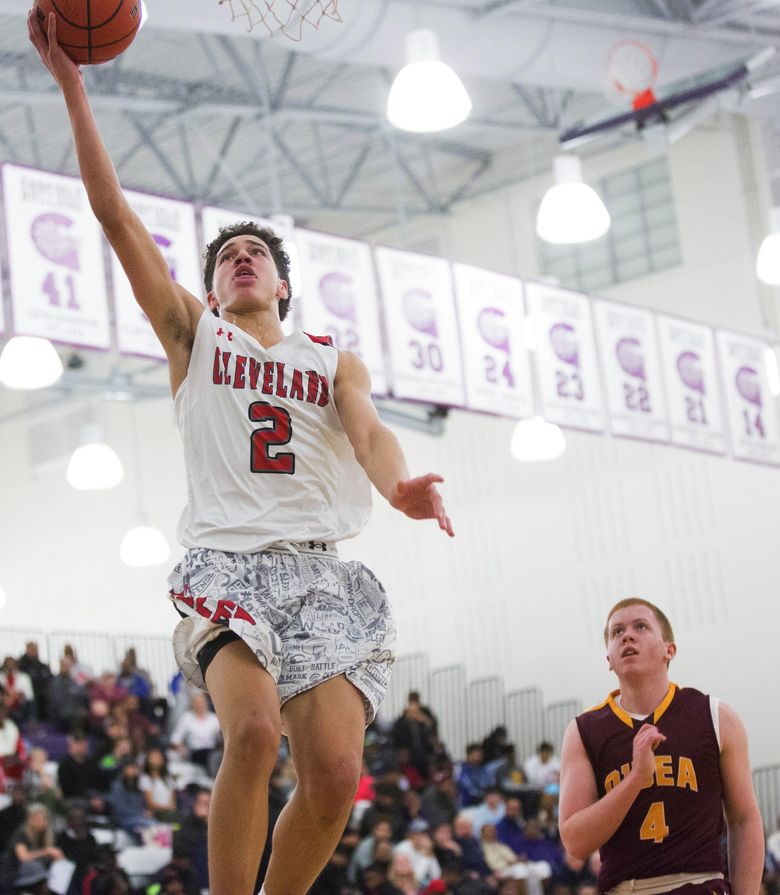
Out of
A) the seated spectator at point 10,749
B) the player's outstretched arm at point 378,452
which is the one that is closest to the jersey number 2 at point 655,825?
the player's outstretched arm at point 378,452

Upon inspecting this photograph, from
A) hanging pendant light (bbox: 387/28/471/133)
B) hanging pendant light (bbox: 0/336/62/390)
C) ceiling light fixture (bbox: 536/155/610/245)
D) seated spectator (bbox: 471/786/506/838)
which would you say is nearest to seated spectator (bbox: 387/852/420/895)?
seated spectator (bbox: 471/786/506/838)

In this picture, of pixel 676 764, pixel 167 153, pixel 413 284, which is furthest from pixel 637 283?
pixel 676 764

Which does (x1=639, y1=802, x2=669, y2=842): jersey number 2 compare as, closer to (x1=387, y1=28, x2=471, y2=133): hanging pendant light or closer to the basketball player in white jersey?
A: the basketball player in white jersey

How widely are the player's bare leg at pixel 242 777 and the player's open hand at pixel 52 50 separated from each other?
175 centimetres

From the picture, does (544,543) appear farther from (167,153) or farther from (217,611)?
(217,611)

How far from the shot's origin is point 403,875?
12906 millimetres

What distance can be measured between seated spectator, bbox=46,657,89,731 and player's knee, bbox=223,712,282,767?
38.5 ft

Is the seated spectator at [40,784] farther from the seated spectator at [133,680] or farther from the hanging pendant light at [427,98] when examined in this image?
the hanging pendant light at [427,98]

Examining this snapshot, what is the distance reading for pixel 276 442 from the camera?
4.26 m

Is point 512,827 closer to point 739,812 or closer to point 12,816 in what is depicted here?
point 12,816

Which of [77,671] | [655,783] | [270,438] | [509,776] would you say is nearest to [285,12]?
[270,438]

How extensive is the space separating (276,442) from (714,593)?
16.7 m

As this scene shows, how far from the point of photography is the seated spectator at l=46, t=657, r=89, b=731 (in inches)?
606

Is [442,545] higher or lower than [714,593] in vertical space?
higher
